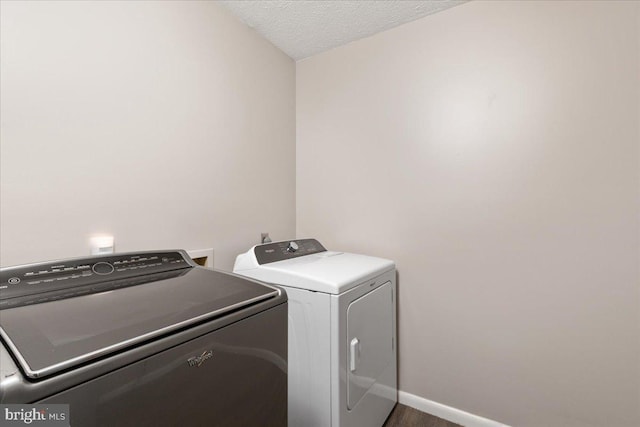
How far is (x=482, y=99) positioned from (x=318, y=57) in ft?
4.22

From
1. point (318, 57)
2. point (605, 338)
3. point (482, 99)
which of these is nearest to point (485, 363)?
point (605, 338)

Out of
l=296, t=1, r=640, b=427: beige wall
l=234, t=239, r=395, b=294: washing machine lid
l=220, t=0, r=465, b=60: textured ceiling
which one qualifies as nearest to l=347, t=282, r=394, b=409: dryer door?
l=234, t=239, r=395, b=294: washing machine lid

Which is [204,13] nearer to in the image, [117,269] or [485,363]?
[117,269]

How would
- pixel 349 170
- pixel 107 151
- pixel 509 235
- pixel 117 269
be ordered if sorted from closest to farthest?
1. pixel 117 269
2. pixel 107 151
3. pixel 509 235
4. pixel 349 170

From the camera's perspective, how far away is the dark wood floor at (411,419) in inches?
71.3

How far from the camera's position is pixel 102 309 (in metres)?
0.75

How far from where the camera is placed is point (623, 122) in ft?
4.64

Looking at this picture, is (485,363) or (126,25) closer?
(126,25)

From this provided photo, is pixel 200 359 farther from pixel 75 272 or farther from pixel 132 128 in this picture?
pixel 132 128

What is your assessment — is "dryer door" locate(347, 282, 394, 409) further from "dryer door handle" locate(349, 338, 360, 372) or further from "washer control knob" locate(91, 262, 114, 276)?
"washer control knob" locate(91, 262, 114, 276)

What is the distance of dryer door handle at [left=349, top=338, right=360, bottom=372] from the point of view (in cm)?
142

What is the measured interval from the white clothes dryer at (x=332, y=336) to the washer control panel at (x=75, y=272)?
22.3 inches

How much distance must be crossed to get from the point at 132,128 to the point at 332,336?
52.7 inches
